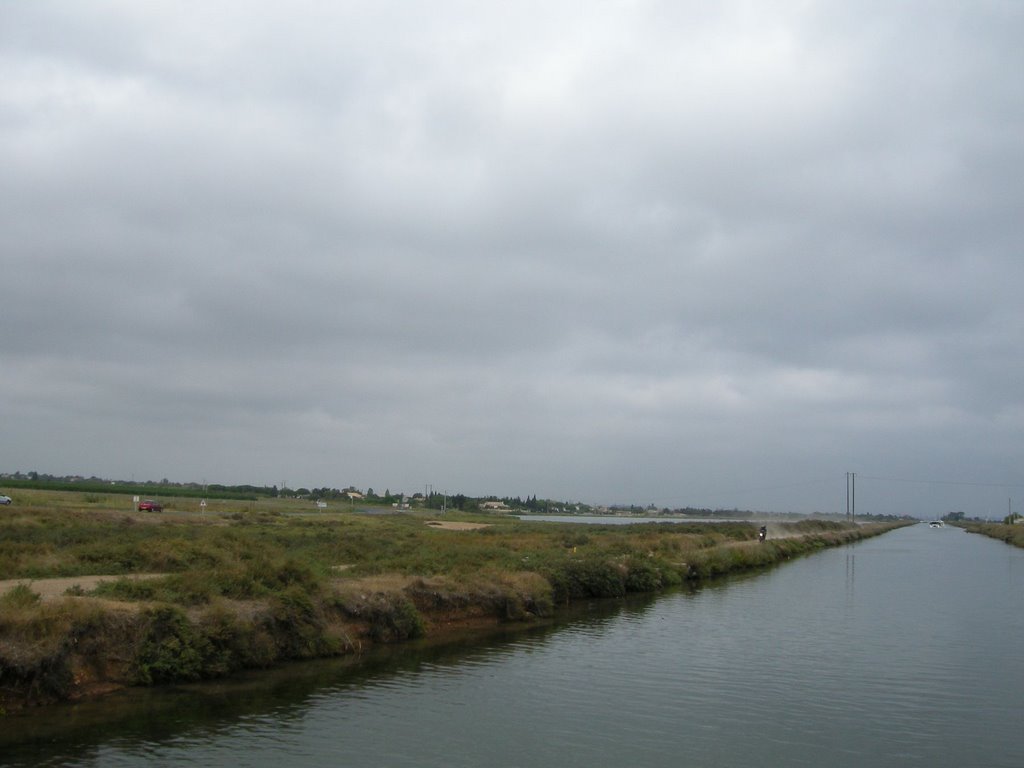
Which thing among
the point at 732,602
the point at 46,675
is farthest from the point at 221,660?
the point at 732,602

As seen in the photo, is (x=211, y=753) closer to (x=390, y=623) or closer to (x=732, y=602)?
(x=390, y=623)

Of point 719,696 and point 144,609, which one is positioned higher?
point 144,609

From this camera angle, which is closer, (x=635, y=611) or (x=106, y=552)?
(x=106, y=552)

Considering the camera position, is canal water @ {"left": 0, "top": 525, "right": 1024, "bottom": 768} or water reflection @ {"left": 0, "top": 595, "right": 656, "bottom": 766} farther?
canal water @ {"left": 0, "top": 525, "right": 1024, "bottom": 768}

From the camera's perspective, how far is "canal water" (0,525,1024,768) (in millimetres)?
15578

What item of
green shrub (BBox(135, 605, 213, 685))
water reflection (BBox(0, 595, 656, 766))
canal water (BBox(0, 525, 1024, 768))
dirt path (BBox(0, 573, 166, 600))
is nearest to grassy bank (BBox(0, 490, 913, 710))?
green shrub (BBox(135, 605, 213, 685))

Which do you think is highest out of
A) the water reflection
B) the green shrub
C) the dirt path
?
the dirt path

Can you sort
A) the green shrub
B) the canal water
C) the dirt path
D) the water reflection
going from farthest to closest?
1. the dirt path
2. the green shrub
3. the canal water
4. the water reflection

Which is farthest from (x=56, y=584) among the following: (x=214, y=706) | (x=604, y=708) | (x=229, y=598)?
(x=604, y=708)

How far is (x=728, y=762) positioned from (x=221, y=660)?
12.5 m

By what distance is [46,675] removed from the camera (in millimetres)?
17438

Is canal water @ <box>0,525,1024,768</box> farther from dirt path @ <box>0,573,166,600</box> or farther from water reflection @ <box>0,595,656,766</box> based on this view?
dirt path @ <box>0,573,166,600</box>

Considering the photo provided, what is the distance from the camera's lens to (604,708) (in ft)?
62.5

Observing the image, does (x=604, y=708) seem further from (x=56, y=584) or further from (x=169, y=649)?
(x=56, y=584)
